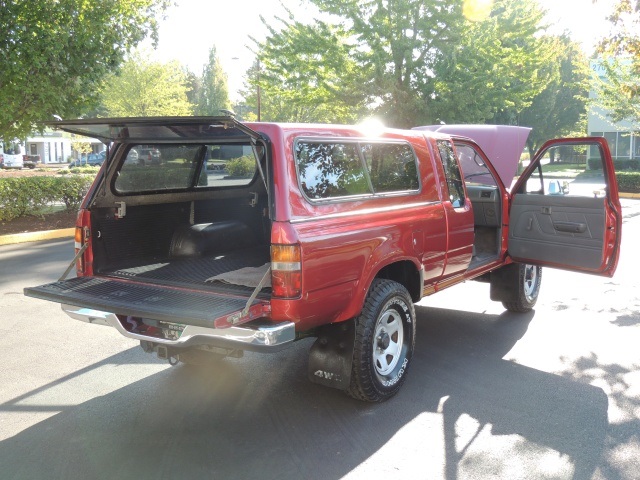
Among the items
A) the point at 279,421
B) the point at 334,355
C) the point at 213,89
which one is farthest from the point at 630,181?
the point at 213,89

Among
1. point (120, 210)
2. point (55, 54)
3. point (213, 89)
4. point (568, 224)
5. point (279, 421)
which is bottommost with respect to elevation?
point (279, 421)

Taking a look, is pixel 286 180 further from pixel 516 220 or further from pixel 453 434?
pixel 516 220

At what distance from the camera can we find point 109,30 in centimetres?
1330

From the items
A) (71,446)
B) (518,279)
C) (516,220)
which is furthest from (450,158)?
(71,446)

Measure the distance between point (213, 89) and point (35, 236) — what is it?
2024 inches

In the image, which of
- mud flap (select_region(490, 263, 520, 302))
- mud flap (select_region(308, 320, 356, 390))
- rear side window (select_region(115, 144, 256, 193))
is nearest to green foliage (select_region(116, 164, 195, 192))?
rear side window (select_region(115, 144, 256, 193))

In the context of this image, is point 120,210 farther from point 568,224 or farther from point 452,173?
point 568,224

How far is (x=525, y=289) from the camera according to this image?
6.66 metres

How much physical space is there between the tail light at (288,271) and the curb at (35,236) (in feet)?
29.8

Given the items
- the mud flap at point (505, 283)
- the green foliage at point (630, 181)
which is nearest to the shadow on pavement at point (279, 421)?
the mud flap at point (505, 283)

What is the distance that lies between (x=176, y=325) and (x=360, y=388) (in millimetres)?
1319

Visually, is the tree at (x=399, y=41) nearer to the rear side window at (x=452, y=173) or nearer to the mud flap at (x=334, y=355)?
the rear side window at (x=452, y=173)

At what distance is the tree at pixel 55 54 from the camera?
1185cm

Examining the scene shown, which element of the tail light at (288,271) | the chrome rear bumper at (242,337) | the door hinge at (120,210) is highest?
the door hinge at (120,210)
